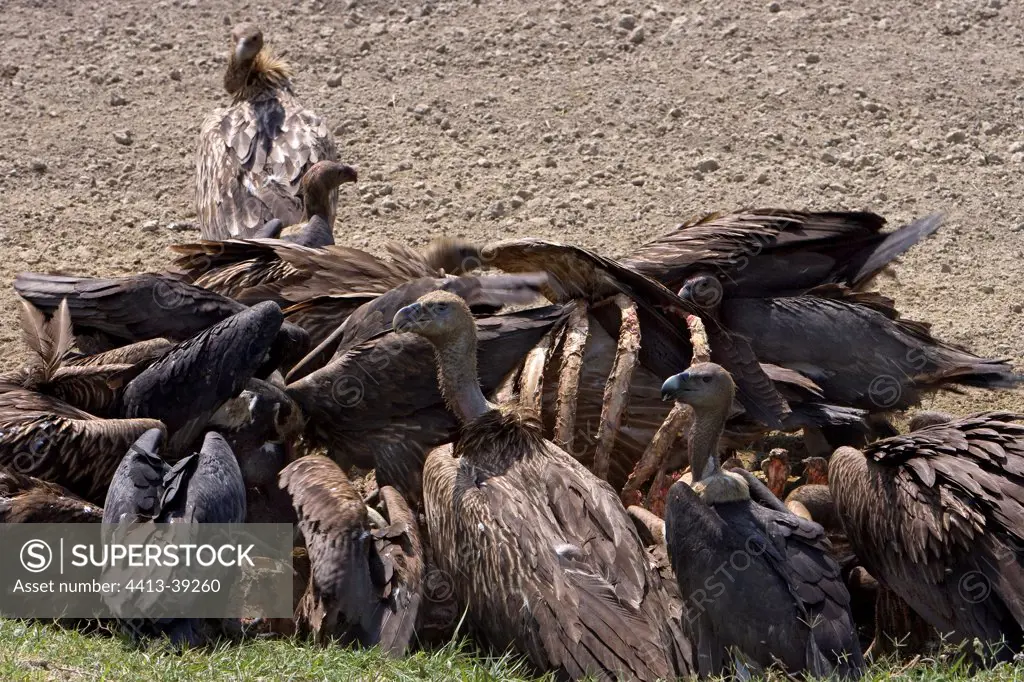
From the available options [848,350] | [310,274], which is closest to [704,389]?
[848,350]

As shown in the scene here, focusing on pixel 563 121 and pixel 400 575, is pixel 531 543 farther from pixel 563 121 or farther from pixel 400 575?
pixel 563 121

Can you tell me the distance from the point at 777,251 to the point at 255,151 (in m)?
3.94

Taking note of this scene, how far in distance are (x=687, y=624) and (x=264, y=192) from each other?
5.11 m

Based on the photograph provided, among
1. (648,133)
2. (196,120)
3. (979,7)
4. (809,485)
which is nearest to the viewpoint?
(809,485)

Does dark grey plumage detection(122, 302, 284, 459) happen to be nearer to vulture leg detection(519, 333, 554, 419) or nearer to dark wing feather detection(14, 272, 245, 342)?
dark wing feather detection(14, 272, 245, 342)

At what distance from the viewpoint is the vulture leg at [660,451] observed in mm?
6230

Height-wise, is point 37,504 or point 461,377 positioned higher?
point 461,377

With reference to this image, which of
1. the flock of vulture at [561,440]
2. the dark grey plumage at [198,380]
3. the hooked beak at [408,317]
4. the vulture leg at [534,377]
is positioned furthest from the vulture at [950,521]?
the dark grey plumage at [198,380]

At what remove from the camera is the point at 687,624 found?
503 centimetres

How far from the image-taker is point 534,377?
6.46 metres

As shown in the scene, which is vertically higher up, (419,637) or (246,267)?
(246,267)

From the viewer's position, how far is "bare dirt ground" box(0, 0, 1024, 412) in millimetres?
9211

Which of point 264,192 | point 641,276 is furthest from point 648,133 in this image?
point 641,276

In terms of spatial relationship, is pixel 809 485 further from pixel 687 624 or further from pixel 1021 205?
pixel 1021 205
